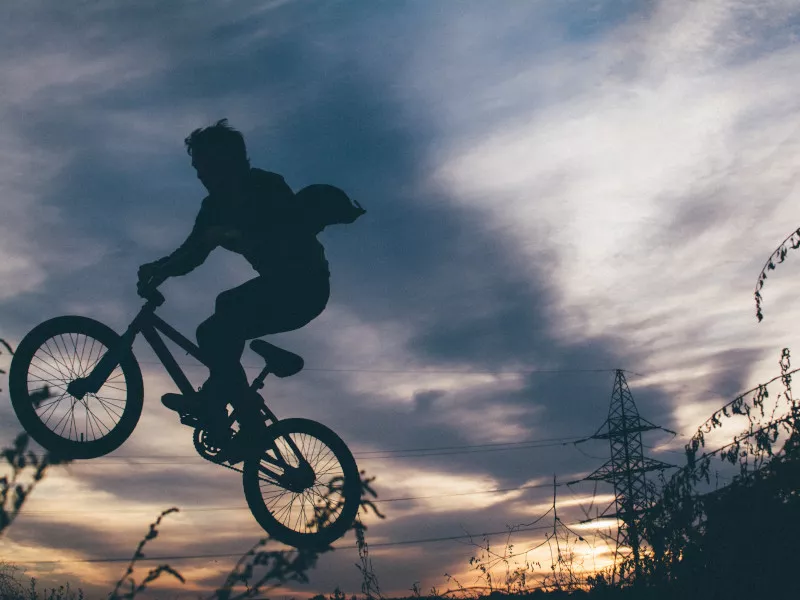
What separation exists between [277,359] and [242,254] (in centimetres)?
91

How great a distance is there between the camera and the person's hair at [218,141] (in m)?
5.93

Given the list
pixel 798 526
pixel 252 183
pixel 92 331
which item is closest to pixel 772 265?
pixel 798 526

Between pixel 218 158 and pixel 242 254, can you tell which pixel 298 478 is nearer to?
pixel 242 254

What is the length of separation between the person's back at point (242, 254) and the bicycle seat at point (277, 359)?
12cm

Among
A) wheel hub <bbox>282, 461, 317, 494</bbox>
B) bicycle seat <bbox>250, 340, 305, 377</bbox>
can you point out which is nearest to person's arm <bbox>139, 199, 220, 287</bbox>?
bicycle seat <bbox>250, 340, 305, 377</bbox>

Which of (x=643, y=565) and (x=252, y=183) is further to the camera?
(x=252, y=183)

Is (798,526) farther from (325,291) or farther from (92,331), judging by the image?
(92,331)

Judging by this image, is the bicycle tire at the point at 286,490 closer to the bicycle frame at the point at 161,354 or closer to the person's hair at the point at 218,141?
the bicycle frame at the point at 161,354

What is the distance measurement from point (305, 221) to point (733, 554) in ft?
12.8

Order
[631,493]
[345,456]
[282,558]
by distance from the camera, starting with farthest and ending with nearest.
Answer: [631,493]
[345,456]
[282,558]

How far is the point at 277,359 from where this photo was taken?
6.01m

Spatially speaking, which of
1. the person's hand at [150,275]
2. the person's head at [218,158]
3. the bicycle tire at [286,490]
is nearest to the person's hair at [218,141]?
the person's head at [218,158]

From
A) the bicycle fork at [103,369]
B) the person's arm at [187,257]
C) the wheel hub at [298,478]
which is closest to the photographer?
the bicycle fork at [103,369]

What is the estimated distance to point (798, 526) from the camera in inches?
187
